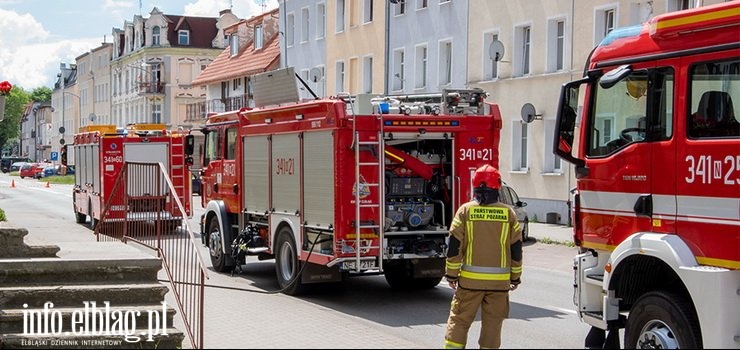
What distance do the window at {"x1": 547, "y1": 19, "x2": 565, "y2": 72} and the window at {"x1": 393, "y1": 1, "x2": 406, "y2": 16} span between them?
32.8 ft

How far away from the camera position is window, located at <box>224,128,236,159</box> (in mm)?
15896

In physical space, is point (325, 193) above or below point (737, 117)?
below

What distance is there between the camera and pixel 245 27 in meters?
60.4

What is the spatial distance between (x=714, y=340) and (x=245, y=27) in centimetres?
5559

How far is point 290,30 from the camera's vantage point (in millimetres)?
51000

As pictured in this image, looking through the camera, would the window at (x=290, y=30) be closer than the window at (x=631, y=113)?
No


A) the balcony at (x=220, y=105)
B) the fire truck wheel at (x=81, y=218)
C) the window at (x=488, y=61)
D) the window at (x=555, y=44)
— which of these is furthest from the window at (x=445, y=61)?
the balcony at (x=220, y=105)

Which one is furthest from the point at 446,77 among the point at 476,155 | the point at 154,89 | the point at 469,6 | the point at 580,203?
the point at 154,89

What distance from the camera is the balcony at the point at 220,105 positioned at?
58.0m

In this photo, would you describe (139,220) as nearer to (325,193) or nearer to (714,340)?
(325,193)

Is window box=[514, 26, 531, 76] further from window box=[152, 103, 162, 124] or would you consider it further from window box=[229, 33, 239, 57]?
window box=[152, 103, 162, 124]

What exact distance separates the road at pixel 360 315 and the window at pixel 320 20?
101 feet

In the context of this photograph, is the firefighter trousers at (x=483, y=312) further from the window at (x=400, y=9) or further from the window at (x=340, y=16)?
the window at (x=340, y=16)

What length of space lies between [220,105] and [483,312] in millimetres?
56613
